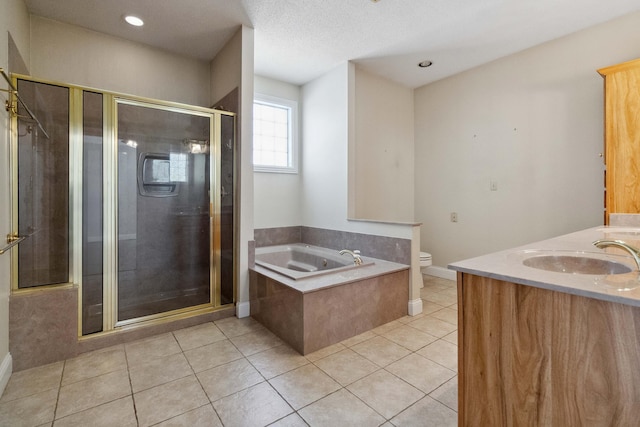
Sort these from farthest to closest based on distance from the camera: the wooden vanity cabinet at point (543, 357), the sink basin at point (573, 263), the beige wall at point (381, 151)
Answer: the beige wall at point (381, 151)
the sink basin at point (573, 263)
the wooden vanity cabinet at point (543, 357)

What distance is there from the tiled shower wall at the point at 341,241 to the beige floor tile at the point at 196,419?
73.2 inches

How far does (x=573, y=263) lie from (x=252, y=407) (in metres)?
1.62

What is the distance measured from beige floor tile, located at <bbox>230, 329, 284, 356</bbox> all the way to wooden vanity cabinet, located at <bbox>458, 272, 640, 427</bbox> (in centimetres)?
139

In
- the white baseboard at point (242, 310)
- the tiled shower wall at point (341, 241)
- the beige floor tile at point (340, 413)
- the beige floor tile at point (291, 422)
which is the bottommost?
the beige floor tile at point (291, 422)

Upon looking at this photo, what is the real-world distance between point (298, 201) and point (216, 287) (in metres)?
1.58

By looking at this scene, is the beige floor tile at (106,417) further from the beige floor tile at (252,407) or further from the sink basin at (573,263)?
the sink basin at (573,263)

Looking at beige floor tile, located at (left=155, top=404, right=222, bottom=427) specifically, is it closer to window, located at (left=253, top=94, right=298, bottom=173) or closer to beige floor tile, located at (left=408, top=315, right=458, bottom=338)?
beige floor tile, located at (left=408, top=315, right=458, bottom=338)

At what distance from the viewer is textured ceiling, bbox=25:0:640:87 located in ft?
7.25

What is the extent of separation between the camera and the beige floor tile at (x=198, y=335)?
2.10 meters

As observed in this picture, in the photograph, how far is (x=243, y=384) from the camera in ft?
5.35

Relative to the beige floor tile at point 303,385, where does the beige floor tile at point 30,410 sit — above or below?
above

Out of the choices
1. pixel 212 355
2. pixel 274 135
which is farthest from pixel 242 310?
pixel 274 135

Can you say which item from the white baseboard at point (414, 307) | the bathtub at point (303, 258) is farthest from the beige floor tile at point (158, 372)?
the white baseboard at point (414, 307)

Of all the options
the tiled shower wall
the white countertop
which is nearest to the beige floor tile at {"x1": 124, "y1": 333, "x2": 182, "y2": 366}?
the tiled shower wall
